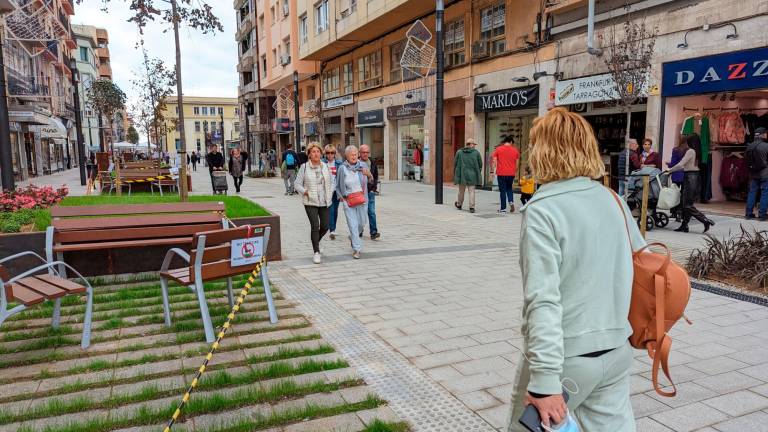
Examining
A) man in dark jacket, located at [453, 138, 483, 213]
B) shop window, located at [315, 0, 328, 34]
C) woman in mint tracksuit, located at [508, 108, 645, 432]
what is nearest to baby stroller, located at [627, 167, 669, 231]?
man in dark jacket, located at [453, 138, 483, 213]

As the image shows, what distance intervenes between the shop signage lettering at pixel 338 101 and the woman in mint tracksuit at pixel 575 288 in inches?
1166

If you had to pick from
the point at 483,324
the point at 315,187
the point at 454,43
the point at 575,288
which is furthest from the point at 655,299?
the point at 454,43

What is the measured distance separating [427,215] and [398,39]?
14.2 meters

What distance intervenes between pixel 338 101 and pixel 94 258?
2695 cm

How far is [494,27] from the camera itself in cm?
1897

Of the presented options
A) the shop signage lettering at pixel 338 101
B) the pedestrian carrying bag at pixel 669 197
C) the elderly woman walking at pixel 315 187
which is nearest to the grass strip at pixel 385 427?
the elderly woman walking at pixel 315 187

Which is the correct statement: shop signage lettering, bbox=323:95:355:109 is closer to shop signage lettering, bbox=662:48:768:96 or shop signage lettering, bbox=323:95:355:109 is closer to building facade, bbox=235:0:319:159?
building facade, bbox=235:0:319:159

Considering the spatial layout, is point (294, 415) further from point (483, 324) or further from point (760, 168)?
point (760, 168)

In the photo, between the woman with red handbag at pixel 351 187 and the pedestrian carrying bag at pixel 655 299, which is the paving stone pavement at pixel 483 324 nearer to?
the woman with red handbag at pixel 351 187

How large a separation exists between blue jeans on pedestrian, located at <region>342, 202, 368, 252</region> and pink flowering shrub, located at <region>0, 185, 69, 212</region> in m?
4.88

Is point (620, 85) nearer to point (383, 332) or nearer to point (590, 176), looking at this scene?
point (383, 332)

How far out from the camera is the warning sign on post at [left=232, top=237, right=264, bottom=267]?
200 inches

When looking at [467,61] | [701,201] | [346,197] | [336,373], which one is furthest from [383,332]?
[467,61]

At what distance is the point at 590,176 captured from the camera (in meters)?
1.95
